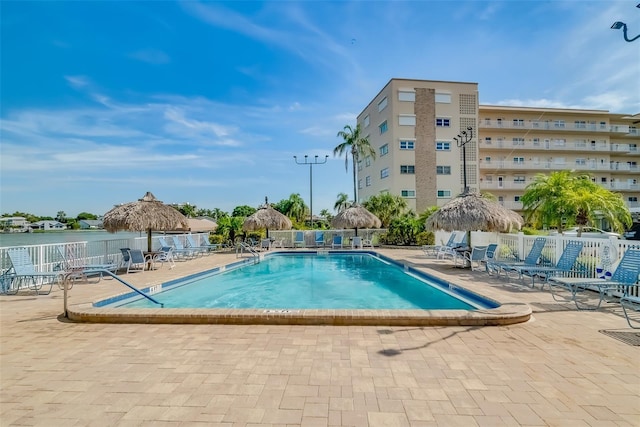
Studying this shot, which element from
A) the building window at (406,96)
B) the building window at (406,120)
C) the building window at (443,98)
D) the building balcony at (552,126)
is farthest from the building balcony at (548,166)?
the building window at (406,96)

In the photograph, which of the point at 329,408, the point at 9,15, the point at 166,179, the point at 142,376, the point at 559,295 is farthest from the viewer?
the point at 166,179

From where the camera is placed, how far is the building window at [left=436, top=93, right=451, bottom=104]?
3209 centimetres

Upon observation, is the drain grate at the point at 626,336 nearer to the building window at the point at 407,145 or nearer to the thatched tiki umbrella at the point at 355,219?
the thatched tiki umbrella at the point at 355,219

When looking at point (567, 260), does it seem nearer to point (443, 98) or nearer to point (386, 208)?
point (386, 208)

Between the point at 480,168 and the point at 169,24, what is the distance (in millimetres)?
32192

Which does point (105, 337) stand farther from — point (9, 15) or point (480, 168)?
point (480, 168)

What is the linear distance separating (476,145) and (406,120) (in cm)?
764

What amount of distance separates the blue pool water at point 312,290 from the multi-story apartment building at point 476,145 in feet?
64.7

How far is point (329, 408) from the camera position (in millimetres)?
2734

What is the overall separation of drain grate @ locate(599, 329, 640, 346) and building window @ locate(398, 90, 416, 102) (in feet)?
98.6

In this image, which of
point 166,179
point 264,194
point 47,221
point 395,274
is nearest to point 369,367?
point 395,274

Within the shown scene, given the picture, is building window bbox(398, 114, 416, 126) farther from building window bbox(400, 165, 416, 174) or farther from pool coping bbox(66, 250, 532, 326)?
pool coping bbox(66, 250, 532, 326)

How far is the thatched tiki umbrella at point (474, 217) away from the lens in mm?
11258

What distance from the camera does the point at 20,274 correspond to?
759 cm
